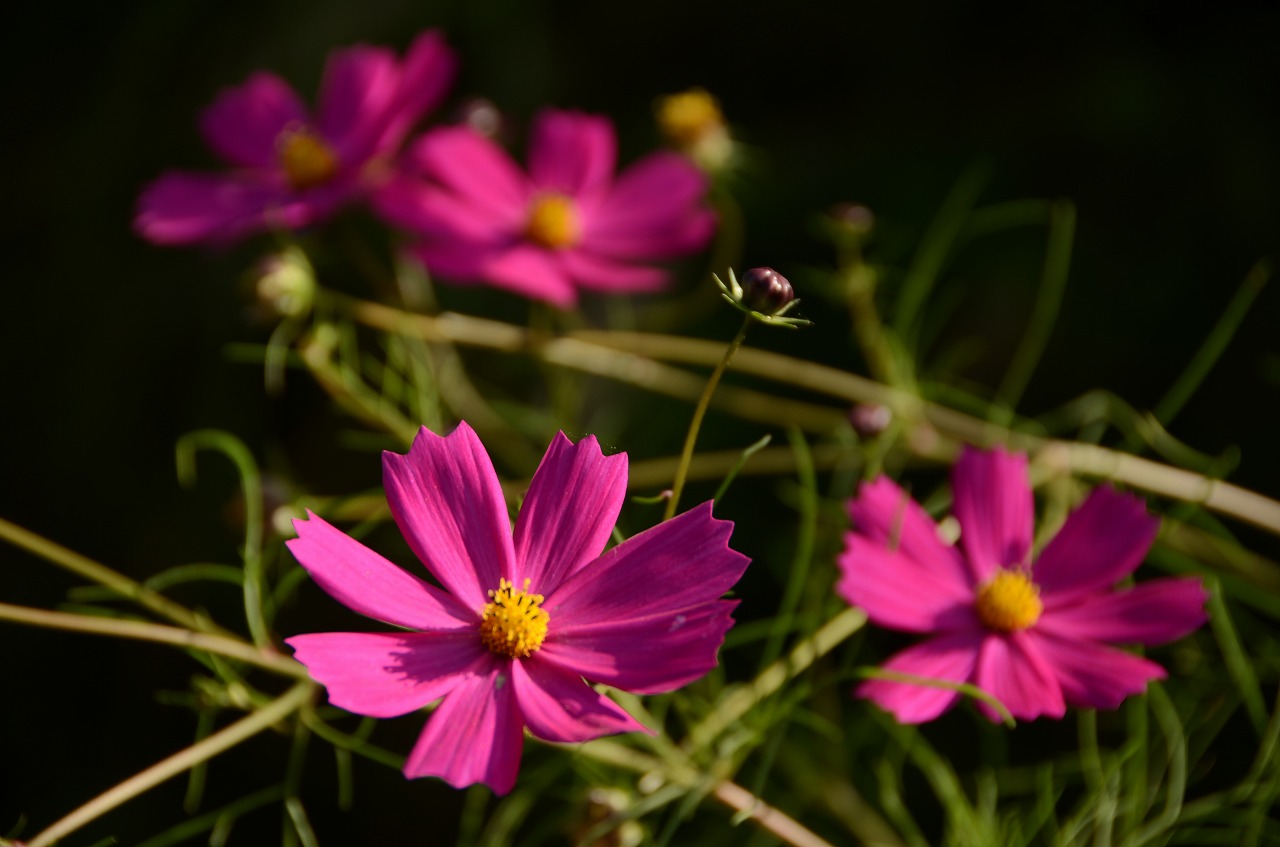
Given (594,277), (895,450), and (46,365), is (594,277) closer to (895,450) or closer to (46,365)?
(895,450)

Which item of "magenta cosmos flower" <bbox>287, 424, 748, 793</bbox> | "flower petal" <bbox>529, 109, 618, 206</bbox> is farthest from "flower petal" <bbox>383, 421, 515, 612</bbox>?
"flower petal" <bbox>529, 109, 618, 206</bbox>

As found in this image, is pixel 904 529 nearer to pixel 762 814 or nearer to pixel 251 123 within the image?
pixel 762 814

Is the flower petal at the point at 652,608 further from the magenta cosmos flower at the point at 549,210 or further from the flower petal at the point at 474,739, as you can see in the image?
the magenta cosmos flower at the point at 549,210

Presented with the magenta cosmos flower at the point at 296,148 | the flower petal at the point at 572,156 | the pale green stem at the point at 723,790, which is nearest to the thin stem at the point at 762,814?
the pale green stem at the point at 723,790

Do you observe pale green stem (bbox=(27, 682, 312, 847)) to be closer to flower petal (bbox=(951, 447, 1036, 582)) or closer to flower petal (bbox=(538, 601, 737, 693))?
flower petal (bbox=(538, 601, 737, 693))

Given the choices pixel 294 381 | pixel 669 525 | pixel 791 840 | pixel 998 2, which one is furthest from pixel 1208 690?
pixel 294 381

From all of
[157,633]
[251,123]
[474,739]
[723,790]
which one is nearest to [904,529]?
[723,790]
